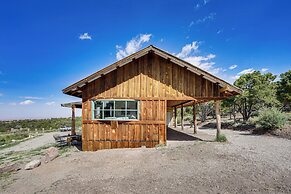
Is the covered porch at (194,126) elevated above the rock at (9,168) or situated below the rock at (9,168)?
above

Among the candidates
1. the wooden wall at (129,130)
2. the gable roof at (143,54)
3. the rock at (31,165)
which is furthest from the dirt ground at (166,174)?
the gable roof at (143,54)

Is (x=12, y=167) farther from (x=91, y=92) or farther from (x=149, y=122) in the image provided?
(x=149, y=122)

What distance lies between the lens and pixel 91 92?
9875mm

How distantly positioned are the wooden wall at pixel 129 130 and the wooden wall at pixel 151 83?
671mm

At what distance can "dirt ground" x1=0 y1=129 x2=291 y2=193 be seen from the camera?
177 inches

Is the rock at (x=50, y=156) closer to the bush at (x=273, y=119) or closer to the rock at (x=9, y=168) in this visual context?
the rock at (x=9, y=168)

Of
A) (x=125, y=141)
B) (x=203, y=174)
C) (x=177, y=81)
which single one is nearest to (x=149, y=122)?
(x=125, y=141)

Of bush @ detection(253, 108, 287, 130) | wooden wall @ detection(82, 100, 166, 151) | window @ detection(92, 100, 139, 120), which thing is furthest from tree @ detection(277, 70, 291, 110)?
window @ detection(92, 100, 139, 120)

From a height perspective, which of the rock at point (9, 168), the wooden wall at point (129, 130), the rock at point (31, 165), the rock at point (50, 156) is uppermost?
the wooden wall at point (129, 130)

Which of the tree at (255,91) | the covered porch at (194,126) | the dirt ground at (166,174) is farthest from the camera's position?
the tree at (255,91)

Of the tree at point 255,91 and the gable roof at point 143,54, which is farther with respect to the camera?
the tree at point 255,91

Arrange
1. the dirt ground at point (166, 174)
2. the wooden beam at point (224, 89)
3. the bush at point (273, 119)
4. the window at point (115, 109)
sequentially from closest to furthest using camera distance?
the dirt ground at point (166, 174)
the wooden beam at point (224, 89)
the window at point (115, 109)
the bush at point (273, 119)

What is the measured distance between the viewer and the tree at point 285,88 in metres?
24.8

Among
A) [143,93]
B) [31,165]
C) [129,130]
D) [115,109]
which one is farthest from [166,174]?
[31,165]
